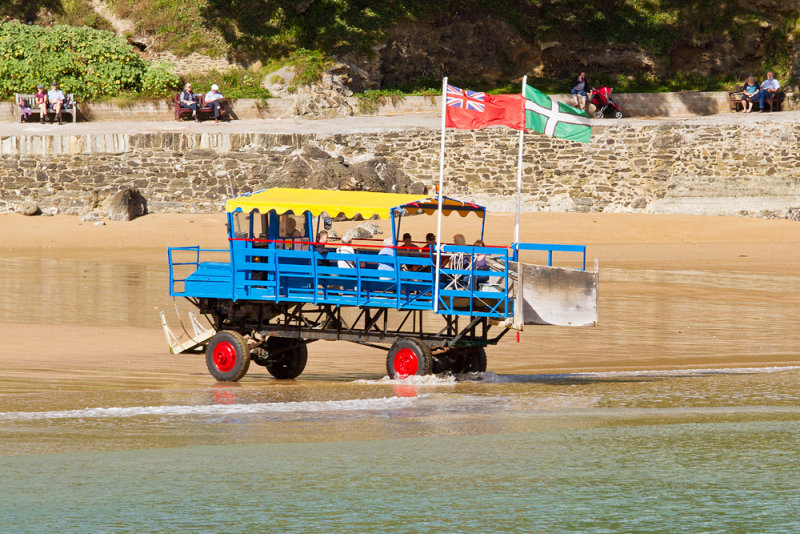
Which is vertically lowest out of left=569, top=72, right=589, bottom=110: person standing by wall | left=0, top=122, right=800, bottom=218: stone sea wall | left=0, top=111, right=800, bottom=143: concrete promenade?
left=0, top=122, right=800, bottom=218: stone sea wall

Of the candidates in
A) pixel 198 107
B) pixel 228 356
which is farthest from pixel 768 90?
pixel 228 356

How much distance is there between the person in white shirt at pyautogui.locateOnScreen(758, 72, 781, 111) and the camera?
30533 mm

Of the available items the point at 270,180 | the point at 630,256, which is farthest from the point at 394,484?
the point at 270,180

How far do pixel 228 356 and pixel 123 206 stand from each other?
16.7 metres

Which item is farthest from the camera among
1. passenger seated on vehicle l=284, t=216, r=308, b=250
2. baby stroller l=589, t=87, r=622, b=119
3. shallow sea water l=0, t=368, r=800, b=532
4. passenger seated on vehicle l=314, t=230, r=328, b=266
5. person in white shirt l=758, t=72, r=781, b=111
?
baby stroller l=589, t=87, r=622, b=119

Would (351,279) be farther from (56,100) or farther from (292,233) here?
(56,100)

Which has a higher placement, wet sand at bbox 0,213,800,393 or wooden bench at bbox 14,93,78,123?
wooden bench at bbox 14,93,78,123

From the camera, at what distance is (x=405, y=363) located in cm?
1214

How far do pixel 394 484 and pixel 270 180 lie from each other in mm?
21029

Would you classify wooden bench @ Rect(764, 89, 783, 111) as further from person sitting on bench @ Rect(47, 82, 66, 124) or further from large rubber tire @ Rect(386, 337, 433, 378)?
large rubber tire @ Rect(386, 337, 433, 378)

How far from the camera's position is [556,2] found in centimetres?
3666

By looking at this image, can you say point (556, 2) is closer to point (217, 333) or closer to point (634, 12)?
point (634, 12)

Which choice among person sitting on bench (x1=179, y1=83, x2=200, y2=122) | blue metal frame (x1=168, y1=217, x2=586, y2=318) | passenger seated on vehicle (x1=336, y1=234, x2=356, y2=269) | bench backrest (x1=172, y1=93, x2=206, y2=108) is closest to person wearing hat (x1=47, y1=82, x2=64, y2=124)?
bench backrest (x1=172, y1=93, x2=206, y2=108)

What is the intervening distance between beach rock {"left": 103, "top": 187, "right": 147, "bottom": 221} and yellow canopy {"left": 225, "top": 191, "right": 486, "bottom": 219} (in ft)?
53.5
